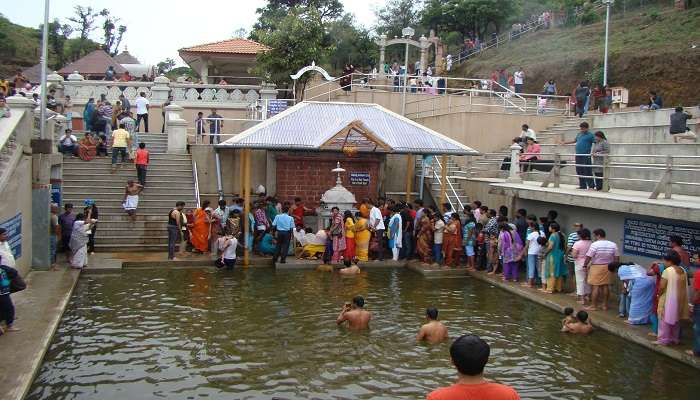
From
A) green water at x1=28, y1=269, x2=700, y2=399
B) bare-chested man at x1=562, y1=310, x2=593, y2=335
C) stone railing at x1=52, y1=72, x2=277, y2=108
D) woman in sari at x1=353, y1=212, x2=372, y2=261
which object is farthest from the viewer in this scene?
stone railing at x1=52, y1=72, x2=277, y2=108

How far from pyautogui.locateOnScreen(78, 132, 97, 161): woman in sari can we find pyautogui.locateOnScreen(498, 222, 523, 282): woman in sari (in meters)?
12.5

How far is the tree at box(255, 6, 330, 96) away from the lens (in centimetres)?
2669

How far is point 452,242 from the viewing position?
54.7 ft

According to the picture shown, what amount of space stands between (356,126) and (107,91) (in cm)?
1307

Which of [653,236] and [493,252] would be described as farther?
[493,252]

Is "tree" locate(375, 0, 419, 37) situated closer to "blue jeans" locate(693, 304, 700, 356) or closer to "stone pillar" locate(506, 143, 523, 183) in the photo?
"stone pillar" locate(506, 143, 523, 183)

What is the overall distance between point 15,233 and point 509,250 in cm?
1030

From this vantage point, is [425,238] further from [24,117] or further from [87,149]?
[87,149]

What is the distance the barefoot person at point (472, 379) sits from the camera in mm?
3838

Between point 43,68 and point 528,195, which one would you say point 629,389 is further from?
point 43,68

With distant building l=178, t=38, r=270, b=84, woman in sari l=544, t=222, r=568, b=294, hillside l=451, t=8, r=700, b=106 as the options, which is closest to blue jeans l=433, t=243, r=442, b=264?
woman in sari l=544, t=222, r=568, b=294

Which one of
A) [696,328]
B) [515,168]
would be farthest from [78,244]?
[696,328]

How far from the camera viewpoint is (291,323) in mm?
11453

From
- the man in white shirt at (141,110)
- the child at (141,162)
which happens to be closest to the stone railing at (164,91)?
the man in white shirt at (141,110)
